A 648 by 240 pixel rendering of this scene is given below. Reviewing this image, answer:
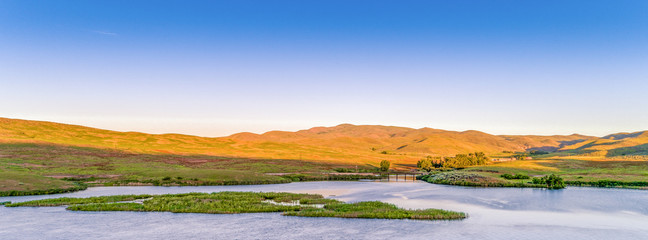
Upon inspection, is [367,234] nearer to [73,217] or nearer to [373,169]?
[73,217]

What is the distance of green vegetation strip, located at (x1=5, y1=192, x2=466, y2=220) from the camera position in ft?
143

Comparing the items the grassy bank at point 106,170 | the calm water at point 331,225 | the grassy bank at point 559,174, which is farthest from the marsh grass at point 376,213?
the grassy bank at point 559,174

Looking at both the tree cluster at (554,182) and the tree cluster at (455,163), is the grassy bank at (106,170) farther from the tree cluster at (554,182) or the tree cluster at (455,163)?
Answer: the tree cluster at (554,182)

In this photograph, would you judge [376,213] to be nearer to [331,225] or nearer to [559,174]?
[331,225]

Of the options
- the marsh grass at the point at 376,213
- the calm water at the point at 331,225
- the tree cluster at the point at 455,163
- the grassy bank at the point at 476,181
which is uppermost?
the tree cluster at the point at 455,163

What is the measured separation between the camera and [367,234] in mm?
34906

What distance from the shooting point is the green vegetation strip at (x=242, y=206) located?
4358 cm

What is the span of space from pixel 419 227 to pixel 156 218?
983 inches

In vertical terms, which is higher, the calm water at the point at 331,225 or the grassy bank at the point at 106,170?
the grassy bank at the point at 106,170

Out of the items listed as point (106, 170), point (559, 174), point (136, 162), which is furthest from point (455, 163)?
point (106, 170)

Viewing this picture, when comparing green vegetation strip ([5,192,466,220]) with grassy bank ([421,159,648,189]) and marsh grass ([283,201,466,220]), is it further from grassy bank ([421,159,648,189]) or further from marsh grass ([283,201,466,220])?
grassy bank ([421,159,648,189])

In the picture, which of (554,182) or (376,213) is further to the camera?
(554,182)

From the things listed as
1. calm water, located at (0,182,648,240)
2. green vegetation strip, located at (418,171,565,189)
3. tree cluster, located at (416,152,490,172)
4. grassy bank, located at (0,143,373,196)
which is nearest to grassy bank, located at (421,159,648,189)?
green vegetation strip, located at (418,171,565,189)

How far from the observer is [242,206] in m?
48.8
